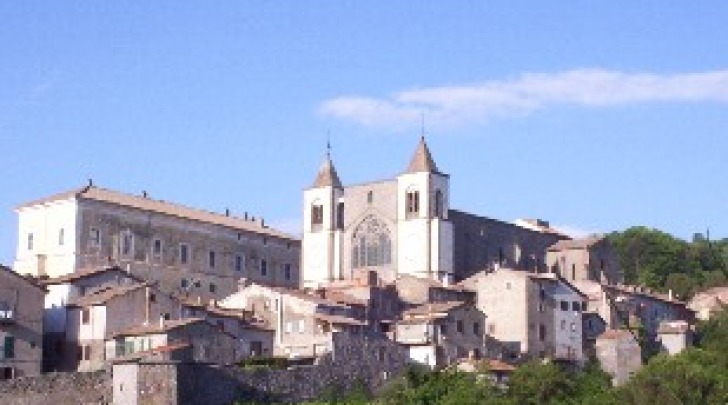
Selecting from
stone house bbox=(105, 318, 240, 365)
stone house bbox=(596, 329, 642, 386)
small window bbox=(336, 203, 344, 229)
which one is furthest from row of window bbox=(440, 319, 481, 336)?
small window bbox=(336, 203, 344, 229)

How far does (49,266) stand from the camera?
256ft

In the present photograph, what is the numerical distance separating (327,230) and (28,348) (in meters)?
32.9

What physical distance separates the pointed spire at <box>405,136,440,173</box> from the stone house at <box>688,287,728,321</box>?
1798cm

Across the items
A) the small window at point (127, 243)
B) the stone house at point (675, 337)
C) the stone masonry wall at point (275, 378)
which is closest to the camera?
the stone masonry wall at point (275, 378)

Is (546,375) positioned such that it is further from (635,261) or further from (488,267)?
(635,261)

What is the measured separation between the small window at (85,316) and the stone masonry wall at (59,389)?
7.44 m

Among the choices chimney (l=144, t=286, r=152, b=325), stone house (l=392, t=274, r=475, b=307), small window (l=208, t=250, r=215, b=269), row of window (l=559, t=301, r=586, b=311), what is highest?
small window (l=208, t=250, r=215, b=269)

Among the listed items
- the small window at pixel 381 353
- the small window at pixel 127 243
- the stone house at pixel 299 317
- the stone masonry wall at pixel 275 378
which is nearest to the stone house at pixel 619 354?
the stone house at pixel 299 317

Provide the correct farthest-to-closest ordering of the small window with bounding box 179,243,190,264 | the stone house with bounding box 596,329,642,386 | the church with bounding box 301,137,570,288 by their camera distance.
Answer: the church with bounding box 301,137,570,288 → the small window with bounding box 179,243,190,264 → the stone house with bounding box 596,329,642,386

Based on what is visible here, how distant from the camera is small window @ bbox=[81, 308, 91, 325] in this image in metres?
60.9

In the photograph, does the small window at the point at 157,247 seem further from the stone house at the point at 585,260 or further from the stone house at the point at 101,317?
the stone house at the point at 585,260

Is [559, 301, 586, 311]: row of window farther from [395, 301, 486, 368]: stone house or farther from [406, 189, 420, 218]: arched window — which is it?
[406, 189, 420, 218]: arched window

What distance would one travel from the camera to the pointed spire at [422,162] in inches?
3430

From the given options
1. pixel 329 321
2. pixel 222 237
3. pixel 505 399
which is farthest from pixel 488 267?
pixel 505 399
